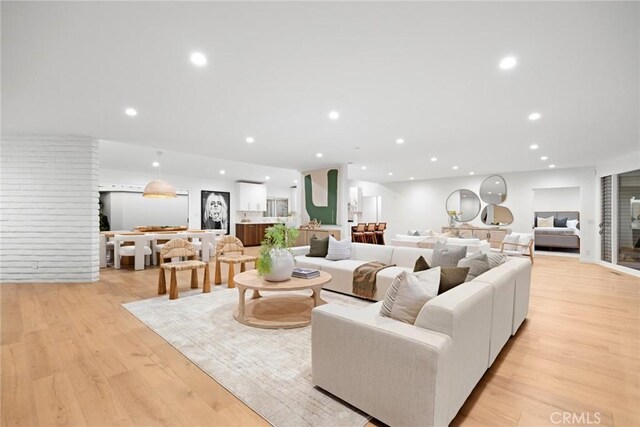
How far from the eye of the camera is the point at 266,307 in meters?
3.72

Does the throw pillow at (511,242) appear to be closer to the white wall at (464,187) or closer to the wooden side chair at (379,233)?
the white wall at (464,187)

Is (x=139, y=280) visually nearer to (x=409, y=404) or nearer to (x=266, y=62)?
(x=266, y=62)

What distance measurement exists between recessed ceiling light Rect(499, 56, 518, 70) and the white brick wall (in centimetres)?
621

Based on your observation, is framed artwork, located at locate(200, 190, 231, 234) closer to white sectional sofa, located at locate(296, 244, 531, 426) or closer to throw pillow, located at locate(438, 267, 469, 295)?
white sectional sofa, located at locate(296, 244, 531, 426)

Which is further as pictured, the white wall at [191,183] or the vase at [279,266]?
the white wall at [191,183]

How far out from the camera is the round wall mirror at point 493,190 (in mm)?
9781

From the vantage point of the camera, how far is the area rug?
→ 1834 millimetres

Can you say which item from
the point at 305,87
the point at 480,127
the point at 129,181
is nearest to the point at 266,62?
the point at 305,87

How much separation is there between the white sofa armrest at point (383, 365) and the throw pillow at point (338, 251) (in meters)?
2.88

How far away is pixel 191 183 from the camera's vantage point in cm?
1040

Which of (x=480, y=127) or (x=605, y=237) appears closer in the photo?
(x=480, y=127)

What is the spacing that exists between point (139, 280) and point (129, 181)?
5.09 m

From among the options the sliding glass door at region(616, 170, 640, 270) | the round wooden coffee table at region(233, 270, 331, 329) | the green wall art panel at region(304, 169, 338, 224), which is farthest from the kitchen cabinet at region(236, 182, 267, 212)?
the sliding glass door at region(616, 170, 640, 270)

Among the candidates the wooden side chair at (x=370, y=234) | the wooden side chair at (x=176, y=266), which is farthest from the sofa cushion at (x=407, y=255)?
the wooden side chair at (x=370, y=234)
